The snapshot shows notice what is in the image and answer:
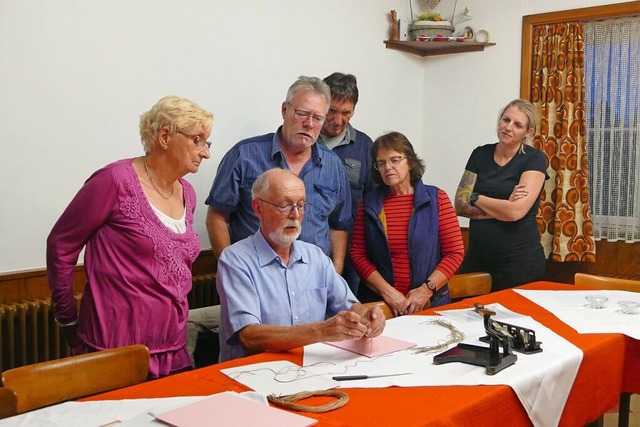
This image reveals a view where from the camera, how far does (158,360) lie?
2125mm

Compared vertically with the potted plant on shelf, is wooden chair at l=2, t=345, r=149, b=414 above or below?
below

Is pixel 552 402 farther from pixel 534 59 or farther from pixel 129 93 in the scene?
pixel 534 59

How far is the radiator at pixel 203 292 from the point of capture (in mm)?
3541

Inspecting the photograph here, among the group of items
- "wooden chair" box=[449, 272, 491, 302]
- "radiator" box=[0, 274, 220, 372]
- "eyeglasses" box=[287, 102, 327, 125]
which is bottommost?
"radiator" box=[0, 274, 220, 372]

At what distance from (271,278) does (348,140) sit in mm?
1327

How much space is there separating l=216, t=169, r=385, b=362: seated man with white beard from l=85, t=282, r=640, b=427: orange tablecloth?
0.65ft

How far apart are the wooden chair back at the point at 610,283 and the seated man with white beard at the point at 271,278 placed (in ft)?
4.67

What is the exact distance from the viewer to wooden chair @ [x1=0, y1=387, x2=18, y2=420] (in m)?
1.51

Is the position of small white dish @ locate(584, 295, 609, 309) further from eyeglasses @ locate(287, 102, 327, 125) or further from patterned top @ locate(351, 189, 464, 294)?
eyeglasses @ locate(287, 102, 327, 125)

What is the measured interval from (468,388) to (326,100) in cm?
153

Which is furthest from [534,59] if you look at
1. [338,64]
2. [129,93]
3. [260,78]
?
[129,93]

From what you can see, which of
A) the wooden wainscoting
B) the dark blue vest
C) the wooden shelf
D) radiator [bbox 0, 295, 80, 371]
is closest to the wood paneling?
the wooden wainscoting

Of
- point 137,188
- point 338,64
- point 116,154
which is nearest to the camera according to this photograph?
point 137,188

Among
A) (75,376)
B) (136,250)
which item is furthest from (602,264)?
(75,376)
